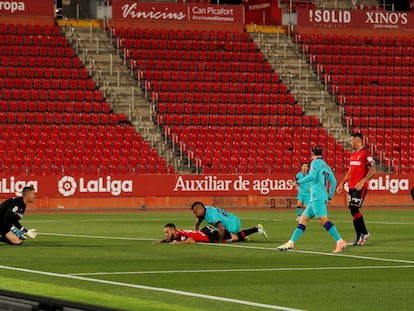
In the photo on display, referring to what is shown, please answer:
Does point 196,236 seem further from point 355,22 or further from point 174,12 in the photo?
point 355,22

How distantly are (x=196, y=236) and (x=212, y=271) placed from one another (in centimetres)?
601

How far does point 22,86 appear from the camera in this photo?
46.2 meters

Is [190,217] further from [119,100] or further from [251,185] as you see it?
[119,100]

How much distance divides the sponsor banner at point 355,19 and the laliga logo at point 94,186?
17.9 m

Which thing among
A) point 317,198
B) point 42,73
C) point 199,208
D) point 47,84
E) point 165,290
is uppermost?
point 42,73

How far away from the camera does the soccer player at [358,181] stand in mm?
21344

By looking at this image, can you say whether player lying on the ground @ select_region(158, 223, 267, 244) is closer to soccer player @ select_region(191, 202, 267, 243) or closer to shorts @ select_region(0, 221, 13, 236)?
soccer player @ select_region(191, 202, 267, 243)

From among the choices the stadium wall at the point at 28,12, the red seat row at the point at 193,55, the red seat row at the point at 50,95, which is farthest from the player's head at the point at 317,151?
the stadium wall at the point at 28,12

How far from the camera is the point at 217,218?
21.5 metres

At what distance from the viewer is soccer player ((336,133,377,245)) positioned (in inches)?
840

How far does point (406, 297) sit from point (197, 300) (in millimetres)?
2341

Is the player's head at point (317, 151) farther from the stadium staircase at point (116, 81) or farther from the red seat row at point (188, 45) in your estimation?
the red seat row at point (188, 45)

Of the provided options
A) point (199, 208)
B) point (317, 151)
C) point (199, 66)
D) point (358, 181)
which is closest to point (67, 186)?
point (199, 66)

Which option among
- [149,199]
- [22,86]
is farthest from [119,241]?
[22,86]
